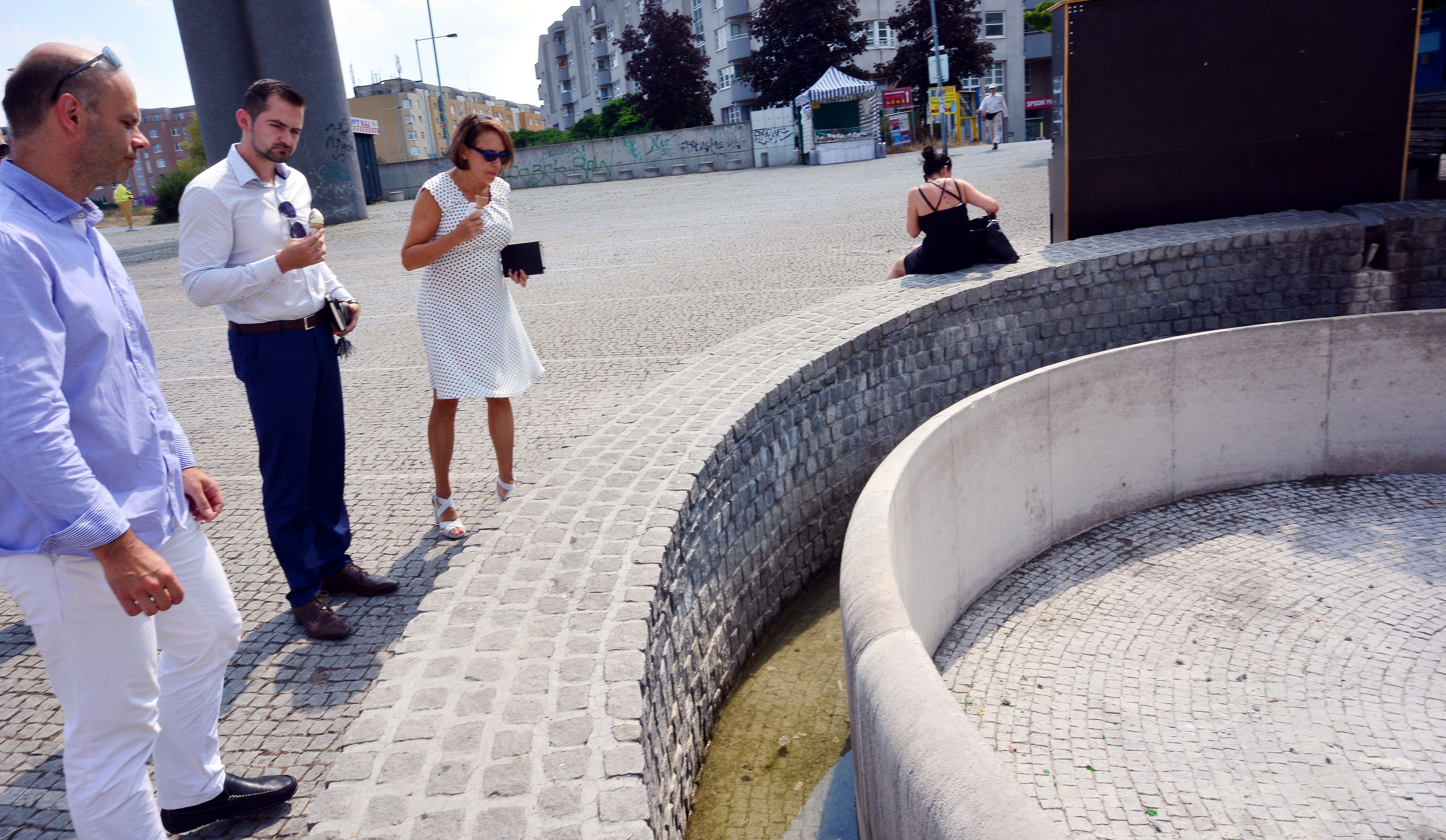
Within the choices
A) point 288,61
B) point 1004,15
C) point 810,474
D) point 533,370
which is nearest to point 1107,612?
point 810,474

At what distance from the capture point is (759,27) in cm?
5150

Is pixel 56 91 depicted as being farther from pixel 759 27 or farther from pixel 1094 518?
pixel 759 27

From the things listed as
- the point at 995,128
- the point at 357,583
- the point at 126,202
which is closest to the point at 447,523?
the point at 357,583

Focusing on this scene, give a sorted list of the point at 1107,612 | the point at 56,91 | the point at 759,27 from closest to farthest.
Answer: the point at 56,91 < the point at 1107,612 < the point at 759,27

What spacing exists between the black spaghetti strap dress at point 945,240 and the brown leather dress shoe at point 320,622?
611 centimetres

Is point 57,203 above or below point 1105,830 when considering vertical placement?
above

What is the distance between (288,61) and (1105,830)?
2777 centimetres

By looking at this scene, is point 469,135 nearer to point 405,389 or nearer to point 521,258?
point 521,258

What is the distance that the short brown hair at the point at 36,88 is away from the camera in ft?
8.14

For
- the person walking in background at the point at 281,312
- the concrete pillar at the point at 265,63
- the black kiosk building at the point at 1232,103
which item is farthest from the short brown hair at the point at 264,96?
the concrete pillar at the point at 265,63

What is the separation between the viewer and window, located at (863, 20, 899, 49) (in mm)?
58938

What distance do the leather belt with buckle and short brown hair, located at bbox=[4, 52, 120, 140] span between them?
5.91ft

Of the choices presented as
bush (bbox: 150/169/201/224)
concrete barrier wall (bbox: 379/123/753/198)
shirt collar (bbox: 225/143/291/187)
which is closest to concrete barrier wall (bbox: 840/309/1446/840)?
shirt collar (bbox: 225/143/291/187)

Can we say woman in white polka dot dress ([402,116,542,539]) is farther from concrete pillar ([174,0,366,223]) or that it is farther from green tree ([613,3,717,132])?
green tree ([613,3,717,132])
